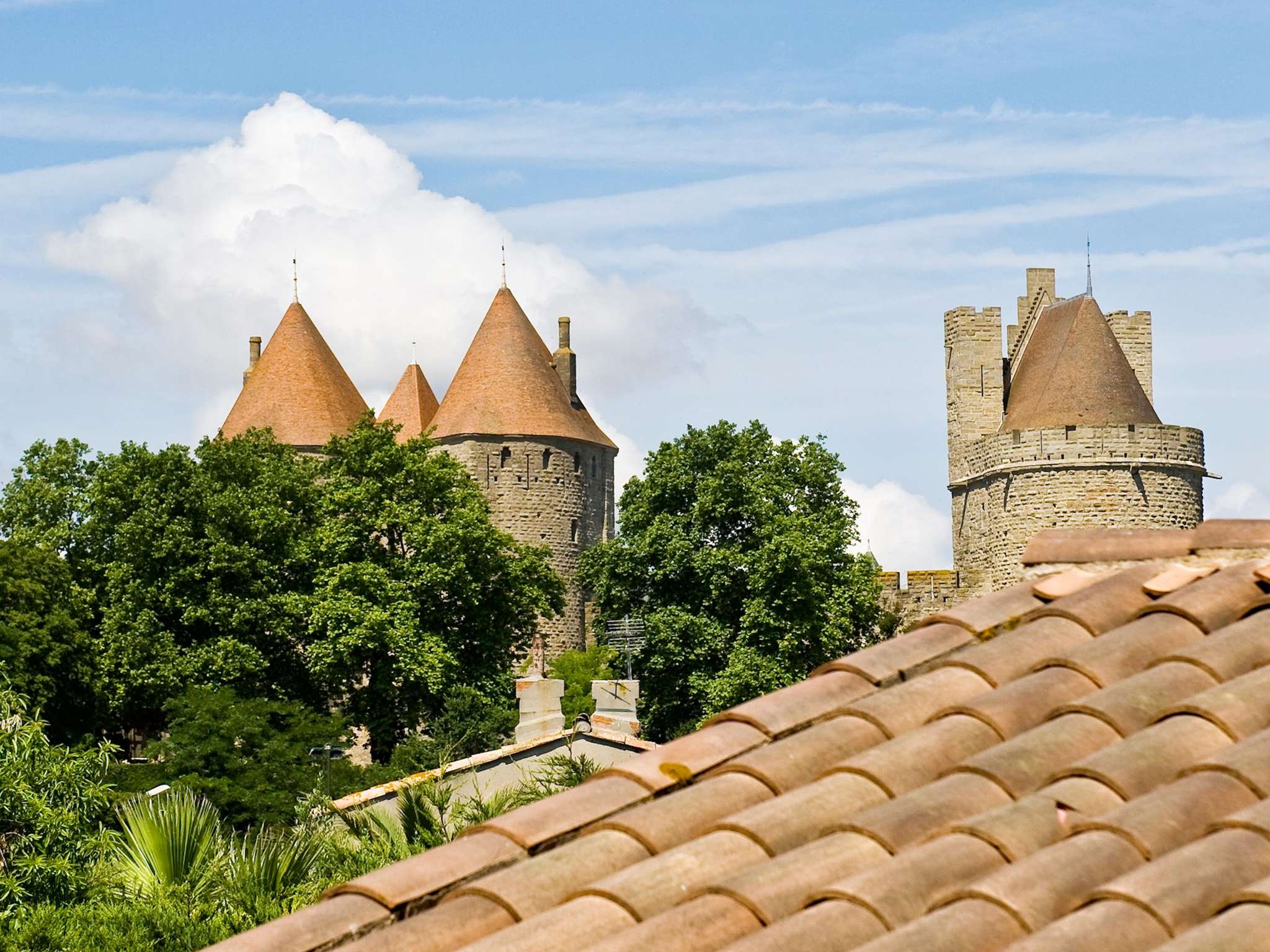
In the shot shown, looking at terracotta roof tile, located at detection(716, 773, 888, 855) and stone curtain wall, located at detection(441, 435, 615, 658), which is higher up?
stone curtain wall, located at detection(441, 435, 615, 658)

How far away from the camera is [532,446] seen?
170ft

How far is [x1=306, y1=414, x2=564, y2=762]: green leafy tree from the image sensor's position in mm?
37375

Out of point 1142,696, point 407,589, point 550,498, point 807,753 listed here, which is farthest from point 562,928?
point 550,498

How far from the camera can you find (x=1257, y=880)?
313cm

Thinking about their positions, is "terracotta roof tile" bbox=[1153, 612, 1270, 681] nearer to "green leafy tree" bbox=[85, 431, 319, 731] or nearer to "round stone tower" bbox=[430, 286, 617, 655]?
"green leafy tree" bbox=[85, 431, 319, 731]

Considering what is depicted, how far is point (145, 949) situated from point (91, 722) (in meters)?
24.3

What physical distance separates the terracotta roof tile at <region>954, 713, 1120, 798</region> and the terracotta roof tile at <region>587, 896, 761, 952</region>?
2.07 feet

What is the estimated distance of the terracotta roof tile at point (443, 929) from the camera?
3590 mm

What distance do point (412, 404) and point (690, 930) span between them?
5318 centimetres

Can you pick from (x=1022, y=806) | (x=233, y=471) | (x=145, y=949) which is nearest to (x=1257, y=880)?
(x=1022, y=806)

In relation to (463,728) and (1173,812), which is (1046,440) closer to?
(463,728)

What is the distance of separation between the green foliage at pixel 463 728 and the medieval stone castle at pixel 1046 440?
10.7 meters

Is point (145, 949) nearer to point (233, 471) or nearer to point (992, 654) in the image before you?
point (992, 654)

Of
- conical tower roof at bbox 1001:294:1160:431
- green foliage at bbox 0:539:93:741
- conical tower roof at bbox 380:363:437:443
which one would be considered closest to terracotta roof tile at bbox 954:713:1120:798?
green foliage at bbox 0:539:93:741
